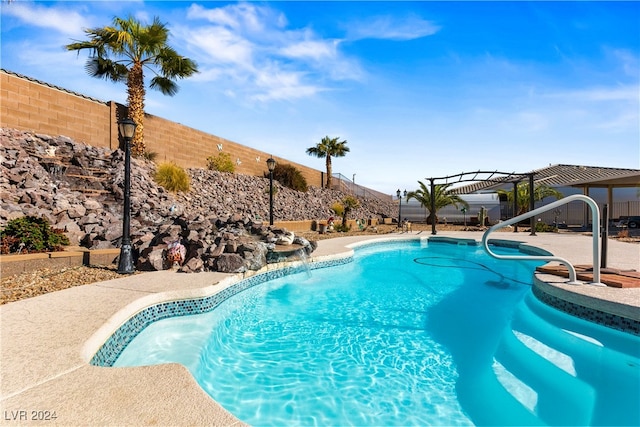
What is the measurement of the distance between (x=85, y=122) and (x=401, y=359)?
1374 centimetres

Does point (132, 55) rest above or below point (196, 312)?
above

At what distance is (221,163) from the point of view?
17812mm

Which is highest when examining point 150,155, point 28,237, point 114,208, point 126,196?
point 150,155

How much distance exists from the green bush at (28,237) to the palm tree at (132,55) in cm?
730

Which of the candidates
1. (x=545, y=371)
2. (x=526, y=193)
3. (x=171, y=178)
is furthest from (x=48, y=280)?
(x=526, y=193)

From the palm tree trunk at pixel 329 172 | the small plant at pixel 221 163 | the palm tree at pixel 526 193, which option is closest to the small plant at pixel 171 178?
the small plant at pixel 221 163

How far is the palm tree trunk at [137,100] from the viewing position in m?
13.2

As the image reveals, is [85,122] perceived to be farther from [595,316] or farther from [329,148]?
[329,148]

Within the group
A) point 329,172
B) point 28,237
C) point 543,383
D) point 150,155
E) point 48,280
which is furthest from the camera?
point 329,172

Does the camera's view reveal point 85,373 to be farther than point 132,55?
No

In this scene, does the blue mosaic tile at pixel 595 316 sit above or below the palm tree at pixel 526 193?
below

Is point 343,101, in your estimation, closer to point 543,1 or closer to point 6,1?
point 543,1

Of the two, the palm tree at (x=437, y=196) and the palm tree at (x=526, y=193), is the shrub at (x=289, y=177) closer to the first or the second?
the palm tree at (x=437, y=196)

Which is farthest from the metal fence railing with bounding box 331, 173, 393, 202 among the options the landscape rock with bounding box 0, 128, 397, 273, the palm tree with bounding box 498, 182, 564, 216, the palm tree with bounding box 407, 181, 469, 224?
the landscape rock with bounding box 0, 128, 397, 273
